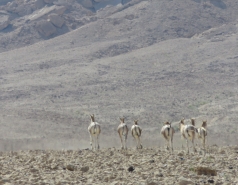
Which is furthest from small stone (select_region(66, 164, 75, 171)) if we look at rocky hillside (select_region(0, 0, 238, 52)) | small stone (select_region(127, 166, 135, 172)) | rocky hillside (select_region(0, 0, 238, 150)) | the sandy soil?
rocky hillside (select_region(0, 0, 238, 52))

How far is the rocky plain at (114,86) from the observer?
1634 cm

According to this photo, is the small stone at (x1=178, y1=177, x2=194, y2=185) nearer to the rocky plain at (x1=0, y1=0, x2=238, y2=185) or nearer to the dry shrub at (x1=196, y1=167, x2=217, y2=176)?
the rocky plain at (x1=0, y1=0, x2=238, y2=185)

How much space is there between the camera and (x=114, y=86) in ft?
245

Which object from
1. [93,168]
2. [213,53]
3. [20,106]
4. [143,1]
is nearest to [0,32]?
[143,1]

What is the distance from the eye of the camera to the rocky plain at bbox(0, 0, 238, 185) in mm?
16344

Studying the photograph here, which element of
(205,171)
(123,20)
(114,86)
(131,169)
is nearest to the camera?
(205,171)

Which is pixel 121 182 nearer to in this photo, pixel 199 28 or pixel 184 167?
pixel 184 167

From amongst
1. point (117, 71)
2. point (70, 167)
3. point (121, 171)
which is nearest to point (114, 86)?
point (117, 71)

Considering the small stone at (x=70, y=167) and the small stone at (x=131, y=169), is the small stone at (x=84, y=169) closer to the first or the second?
the small stone at (x=70, y=167)

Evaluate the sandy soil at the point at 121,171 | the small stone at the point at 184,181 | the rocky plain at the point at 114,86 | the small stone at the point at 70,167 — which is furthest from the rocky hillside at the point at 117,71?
the small stone at the point at 184,181

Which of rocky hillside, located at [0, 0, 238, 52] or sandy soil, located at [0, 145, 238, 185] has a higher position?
rocky hillside, located at [0, 0, 238, 52]

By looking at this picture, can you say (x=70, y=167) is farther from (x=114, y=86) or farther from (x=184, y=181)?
(x=114, y=86)

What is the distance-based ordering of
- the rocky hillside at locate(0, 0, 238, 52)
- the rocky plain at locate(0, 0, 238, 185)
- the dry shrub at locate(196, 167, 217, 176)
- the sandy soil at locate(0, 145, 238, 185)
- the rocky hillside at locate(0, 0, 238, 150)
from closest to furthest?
1. the sandy soil at locate(0, 145, 238, 185)
2. the dry shrub at locate(196, 167, 217, 176)
3. the rocky plain at locate(0, 0, 238, 185)
4. the rocky hillside at locate(0, 0, 238, 150)
5. the rocky hillside at locate(0, 0, 238, 52)

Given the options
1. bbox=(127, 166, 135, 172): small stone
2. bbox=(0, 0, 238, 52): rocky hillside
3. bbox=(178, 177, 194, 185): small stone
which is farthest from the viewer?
bbox=(0, 0, 238, 52): rocky hillside
